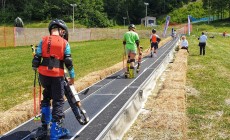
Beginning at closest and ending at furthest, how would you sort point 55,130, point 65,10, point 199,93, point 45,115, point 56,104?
1. point 56,104
2. point 55,130
3. point 45,115
4. point 199,93
5. point 65,10

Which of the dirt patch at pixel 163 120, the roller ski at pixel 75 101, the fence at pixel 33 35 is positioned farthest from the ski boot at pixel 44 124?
the fence at pixel 33 35

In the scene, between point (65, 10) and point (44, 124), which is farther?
point (65, 10)

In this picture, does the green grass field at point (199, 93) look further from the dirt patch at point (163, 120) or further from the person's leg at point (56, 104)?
the person's leg at point (56, 104)

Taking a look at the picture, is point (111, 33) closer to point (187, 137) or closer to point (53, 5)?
point (53, 5)

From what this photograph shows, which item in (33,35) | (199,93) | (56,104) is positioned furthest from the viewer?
(33,35)

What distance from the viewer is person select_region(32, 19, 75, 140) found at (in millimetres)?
6180

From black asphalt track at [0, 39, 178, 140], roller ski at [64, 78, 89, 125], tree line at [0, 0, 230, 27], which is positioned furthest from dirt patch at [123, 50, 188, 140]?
tree line at [0, 0, 230, 27]

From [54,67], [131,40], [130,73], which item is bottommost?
[130,73]

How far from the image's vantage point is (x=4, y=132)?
24.5 feet

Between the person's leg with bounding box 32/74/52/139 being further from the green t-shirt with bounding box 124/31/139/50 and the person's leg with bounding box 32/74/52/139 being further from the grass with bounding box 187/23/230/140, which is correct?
the green t-shirt with bounding box 124/31/139/50

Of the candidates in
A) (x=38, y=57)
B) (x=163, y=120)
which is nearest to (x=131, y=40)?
(x=163, y=120)

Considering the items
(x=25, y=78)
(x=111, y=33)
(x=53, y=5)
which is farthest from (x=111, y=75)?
(x=53, y=5)

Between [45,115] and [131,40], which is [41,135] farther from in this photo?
[131,40]

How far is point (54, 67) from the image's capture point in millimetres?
6230
